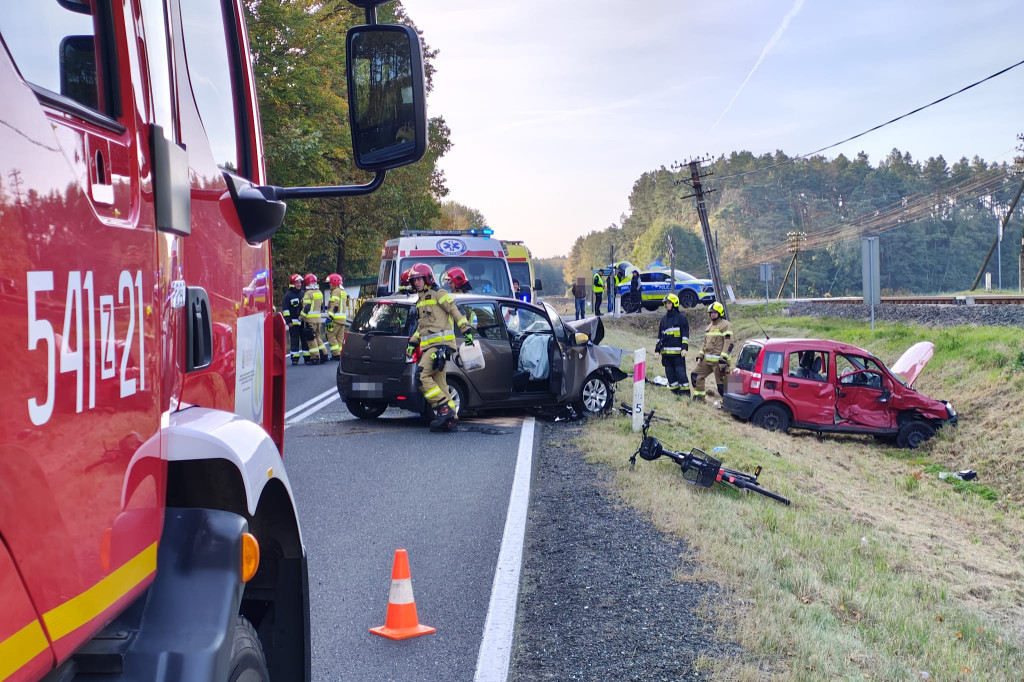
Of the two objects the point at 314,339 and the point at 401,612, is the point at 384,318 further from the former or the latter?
the point at 314,339

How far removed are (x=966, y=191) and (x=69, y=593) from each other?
120 m

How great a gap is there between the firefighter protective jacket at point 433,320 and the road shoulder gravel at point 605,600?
3.69 metres

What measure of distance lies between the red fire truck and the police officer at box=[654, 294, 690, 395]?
14732 millimetres

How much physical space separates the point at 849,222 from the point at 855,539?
109 meters

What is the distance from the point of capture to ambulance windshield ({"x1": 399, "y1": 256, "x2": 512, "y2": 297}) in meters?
17.9

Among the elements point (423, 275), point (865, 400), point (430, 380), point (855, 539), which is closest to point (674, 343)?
point (865, 400)

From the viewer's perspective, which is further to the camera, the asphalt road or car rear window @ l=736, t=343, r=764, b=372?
car rear window @ l=736, t=343, r=764, b=372

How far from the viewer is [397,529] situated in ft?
24.1

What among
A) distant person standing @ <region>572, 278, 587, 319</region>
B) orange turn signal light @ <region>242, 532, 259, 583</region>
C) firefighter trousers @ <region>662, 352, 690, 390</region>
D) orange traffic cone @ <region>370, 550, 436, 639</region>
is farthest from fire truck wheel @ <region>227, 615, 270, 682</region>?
distant person standing @ <region>572, 278, 587, 319</region>

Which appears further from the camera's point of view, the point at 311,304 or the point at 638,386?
the point at 311,304

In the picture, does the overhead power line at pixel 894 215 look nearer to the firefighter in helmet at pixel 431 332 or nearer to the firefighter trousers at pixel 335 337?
the firefighter trousers at pixel 335 337

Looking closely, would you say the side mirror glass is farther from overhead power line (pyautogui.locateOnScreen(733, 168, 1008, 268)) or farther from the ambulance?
overhead power line (pyautogui.locateOnScreen(733, 168, 1008, 268))

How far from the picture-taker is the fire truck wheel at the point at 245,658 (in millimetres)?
2080

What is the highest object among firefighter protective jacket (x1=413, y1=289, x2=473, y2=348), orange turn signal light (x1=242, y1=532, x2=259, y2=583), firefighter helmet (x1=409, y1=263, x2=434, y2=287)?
firefighter helmet (x1=409, y1=263, x2=434, y2=287)
